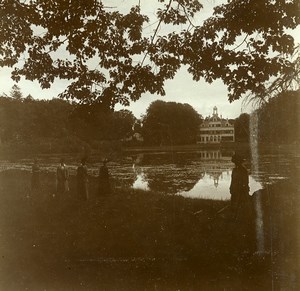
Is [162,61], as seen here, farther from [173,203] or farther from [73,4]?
[173,203]

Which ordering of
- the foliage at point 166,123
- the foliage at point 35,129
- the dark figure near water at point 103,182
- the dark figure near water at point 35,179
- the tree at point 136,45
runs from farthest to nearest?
the foliage at point 166,123
the foliage at point 35,129
the dark figure near water at point 35,179
the dark figure near water at point 103,182
the tree at point 136,45

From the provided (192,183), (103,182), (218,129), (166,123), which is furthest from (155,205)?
(218,129)

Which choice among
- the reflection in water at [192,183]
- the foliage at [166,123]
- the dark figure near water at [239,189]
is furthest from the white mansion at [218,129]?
the dark figure near water at [239,189]

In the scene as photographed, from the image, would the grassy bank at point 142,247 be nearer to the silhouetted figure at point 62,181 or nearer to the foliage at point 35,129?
the silhouetted figure at point 62,181

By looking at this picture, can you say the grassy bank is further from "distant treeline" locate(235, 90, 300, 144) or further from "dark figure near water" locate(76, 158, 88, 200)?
"distant treeline" locate(235, 90, 300, 144)

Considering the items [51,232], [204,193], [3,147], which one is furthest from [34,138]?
[51,232]

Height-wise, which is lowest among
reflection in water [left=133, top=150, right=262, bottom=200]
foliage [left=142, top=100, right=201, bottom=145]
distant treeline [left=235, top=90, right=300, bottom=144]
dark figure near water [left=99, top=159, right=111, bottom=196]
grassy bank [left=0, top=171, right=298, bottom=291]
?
grassy bank [left=0, top=171, right=298, bottom=291]

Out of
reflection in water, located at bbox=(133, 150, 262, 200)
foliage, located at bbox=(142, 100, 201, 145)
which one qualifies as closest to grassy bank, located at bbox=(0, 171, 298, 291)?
reflection in water, located at bbox=(133, 150, 262, 200)
